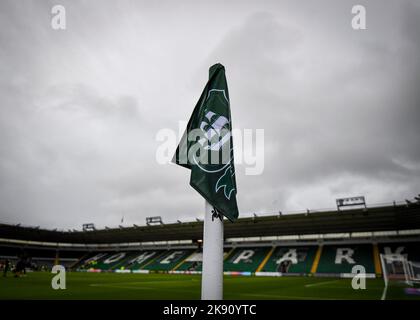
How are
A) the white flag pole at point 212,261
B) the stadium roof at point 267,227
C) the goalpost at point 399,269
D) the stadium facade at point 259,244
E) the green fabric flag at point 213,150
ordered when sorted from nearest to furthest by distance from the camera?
the white flag pole at point 212,261
the green fabric flag at point 213,150
the goalpost at point 399,269
the stadium roof at point 267,227
the stadium facade at point 259,244

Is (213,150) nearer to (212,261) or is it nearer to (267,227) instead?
(212,261)

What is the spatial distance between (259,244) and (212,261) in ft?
168

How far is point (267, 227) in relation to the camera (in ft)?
159

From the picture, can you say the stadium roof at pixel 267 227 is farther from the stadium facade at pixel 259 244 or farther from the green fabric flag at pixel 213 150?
the green fabric flag at pixel 213 150

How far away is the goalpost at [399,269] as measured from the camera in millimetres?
20025

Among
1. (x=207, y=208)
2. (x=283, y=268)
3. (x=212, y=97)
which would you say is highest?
(x=212, y=97)

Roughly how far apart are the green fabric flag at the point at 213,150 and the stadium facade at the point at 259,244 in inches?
1029

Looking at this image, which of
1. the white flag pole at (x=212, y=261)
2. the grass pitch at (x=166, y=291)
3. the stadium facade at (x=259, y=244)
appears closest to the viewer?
the white flag pole at (x=212, y=261)

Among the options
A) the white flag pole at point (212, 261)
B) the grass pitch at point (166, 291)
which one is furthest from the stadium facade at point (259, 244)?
the white flag pole at point (212, 261)

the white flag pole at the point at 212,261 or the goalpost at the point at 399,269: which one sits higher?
the white flag pole at the point at 212,261
